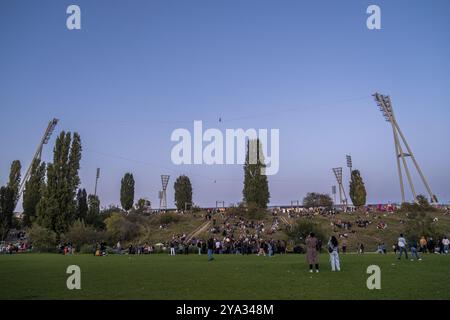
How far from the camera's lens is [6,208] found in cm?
6869

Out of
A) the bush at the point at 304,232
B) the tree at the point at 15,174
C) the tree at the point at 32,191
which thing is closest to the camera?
the bush at the point at 304,232

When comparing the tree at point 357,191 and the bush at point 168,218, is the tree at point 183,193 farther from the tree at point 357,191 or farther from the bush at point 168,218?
the tree at point 357,191

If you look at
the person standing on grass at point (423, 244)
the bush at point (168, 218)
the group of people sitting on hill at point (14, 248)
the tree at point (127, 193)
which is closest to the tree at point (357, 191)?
the bush at point (168, 218)

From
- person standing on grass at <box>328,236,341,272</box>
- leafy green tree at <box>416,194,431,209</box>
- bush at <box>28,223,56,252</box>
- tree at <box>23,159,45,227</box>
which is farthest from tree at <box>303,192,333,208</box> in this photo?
person standing on grass at <box>328,236,341,272</box>

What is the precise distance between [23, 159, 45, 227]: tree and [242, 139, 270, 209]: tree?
39399 millimetres

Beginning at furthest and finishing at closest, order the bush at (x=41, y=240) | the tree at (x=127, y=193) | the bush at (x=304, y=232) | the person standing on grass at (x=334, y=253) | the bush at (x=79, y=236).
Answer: the tree at (x=127, y=193) → the bush at (x=79, y=236) → the bush at (x=41, y=240) → the bush at (x=304, y=232) → the person standing on grass at (x=334, y=253)

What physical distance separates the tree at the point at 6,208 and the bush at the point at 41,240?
1904cm

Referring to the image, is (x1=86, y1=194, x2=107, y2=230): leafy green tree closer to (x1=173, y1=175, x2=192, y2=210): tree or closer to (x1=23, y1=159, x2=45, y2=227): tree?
(x1=23, y1=159, x2=45, y2=227): tree

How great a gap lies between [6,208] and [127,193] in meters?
37.2

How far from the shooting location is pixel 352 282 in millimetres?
14297

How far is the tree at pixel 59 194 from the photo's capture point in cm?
5634

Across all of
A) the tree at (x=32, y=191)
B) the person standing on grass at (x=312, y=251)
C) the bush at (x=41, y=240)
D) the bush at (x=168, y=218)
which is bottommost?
the bush at (x=41, y=240)

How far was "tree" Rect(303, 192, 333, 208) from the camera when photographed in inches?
4385

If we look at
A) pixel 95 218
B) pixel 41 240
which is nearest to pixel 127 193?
pixel 95 218
